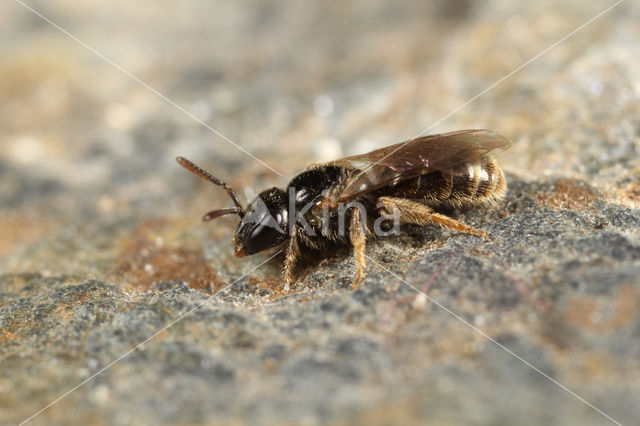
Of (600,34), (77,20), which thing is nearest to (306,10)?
(77,20)

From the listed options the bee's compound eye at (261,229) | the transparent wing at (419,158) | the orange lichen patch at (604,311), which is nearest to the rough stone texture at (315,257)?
the orange lichen patch at (604,311)

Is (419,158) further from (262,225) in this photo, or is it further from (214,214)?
(214,214)

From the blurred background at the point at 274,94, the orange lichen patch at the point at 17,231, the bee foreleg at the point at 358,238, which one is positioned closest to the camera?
the bee foreleg at the point at 358,238

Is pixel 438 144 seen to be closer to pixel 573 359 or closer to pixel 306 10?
pixel 573 359

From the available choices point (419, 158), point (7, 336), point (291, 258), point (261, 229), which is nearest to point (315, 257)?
point (291, 258)

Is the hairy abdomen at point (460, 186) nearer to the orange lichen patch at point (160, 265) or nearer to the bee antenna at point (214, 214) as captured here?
the bee antenna at point (214, 214)

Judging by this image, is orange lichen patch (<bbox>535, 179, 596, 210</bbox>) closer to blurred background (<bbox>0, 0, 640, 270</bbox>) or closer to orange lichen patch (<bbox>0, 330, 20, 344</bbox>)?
blurred background (<bbox>0, 0, 640, 270</bbox>)
